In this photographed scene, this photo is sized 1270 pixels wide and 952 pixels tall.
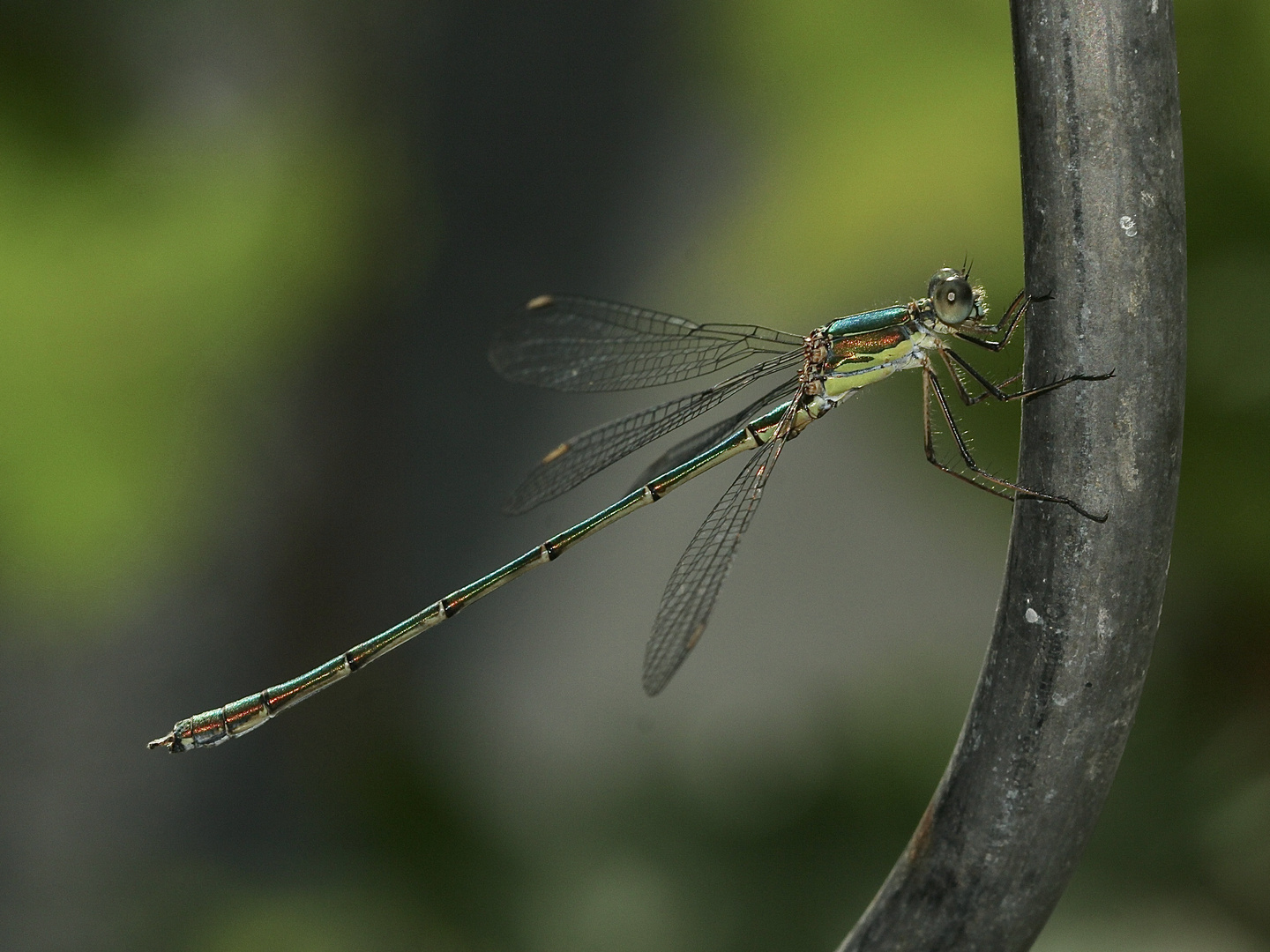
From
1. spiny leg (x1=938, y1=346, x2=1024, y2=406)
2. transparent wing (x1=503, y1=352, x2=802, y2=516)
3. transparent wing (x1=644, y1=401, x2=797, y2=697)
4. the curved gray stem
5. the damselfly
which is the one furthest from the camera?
transparent wing (x1=503, y1=352, x2=802, y2=516)

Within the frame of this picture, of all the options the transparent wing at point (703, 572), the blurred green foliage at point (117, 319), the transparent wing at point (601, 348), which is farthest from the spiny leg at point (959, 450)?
the blurred green foliage at point (117, 319)

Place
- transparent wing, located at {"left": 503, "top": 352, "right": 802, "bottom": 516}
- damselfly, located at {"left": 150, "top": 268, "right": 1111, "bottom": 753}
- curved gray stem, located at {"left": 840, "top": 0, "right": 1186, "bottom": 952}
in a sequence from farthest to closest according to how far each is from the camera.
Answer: transparent wing, located at {"left": 503, "top": 352, "right": 802, "bottom": 516} → damselfly, located at {"left": 150, "top": 268, "right": 1111, "bottom": 753} → curved gray stem, located at {"left": 840, "top": 0, "right": 1186, "bottom": 952}

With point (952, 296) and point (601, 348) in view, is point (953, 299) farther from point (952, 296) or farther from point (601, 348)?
point (601, 348)

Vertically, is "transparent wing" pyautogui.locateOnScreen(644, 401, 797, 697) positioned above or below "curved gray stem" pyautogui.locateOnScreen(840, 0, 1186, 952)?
below

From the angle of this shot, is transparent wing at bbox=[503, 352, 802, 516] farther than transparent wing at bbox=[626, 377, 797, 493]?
Yes

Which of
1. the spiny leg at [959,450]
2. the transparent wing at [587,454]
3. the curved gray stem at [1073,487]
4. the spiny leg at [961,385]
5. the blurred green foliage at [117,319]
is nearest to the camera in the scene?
the curved gray stem at [1073,487]

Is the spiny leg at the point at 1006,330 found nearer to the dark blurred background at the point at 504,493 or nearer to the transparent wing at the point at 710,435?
the transparent wing at the point at 710,435

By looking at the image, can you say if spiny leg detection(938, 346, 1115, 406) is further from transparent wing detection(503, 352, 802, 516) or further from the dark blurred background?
the dark blurred background

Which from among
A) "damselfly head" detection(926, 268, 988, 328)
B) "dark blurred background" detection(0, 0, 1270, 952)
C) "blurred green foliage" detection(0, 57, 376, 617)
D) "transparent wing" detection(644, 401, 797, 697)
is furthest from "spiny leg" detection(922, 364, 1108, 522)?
"blurred green foliage" detection(0, 57, 376, 617)
